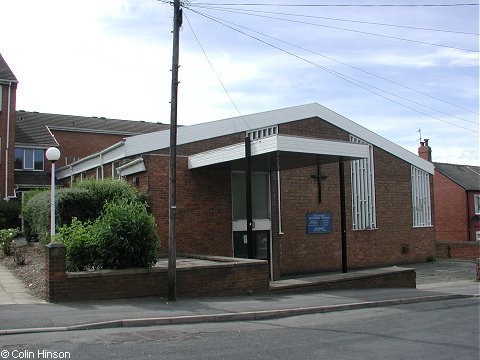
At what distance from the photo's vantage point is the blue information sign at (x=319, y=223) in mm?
23938

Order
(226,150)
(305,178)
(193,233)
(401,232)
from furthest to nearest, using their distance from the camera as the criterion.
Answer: (401,232)
(305,178)
(193,233)
(226,150)

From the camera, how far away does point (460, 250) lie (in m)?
33.7

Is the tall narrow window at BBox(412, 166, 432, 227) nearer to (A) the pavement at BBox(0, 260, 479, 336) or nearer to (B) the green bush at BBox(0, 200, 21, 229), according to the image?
(A) the pavement at BBox(0, 260, 479, 336)

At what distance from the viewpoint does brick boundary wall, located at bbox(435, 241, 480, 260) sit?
33.5m

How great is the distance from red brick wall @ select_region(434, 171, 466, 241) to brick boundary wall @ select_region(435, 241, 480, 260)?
25.3 feet

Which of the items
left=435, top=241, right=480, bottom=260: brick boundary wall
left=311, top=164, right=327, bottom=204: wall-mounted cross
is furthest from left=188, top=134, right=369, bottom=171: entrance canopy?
left=435, top=241, right=480, bottom=260: brick boundary wall

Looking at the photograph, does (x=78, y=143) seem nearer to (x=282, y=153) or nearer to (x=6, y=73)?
(x=6, y=73)

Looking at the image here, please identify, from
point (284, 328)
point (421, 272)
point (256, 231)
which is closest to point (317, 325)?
point (284, 328)

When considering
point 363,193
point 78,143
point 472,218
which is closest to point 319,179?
point 363,193

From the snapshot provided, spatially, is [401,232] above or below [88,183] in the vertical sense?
below

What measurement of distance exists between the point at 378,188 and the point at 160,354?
21.8m

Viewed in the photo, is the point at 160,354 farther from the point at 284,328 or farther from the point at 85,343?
the point at 284,328

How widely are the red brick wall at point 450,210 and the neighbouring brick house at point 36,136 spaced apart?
83.4 ft

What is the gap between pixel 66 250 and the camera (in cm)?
1253
